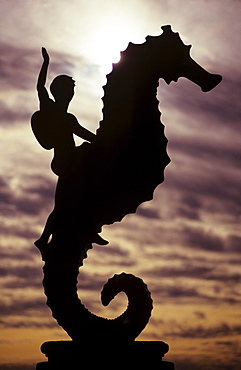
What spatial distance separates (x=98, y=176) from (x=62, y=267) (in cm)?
119

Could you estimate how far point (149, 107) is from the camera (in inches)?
342

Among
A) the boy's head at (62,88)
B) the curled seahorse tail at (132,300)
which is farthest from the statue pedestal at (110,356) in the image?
the boy's head at (62,88)

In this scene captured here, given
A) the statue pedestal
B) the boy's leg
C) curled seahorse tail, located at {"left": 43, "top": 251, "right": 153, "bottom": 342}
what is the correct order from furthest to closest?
the boy's leg → curled seahorse tail, located at {"left": 43, "top": 251, "right": 153, "bottom": 342} → the statue pedestal

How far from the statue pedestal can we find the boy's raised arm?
3029 millimetres

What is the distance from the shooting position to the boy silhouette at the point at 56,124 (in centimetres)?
904

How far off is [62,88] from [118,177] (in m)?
1.45

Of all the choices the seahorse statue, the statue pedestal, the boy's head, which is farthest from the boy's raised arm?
the statue pedestal

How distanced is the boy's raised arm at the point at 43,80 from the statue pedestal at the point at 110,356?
3029mm

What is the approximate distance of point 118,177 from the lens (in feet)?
28.3

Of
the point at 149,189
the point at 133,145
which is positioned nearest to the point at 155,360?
the point at 149,189

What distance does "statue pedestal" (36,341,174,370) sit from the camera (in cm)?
836

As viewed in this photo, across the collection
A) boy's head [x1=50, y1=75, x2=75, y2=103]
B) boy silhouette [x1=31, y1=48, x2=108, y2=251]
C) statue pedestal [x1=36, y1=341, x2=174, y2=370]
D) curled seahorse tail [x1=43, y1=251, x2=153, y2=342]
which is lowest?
statue pedestal [x1=36, y1=341, x2=174, y2=370]

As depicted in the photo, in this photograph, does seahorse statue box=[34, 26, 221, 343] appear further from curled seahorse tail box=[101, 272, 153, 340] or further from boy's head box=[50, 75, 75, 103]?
boy's head box=[50, 75, 75, 103]

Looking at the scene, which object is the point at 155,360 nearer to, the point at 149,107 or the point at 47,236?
the point at 47,236
